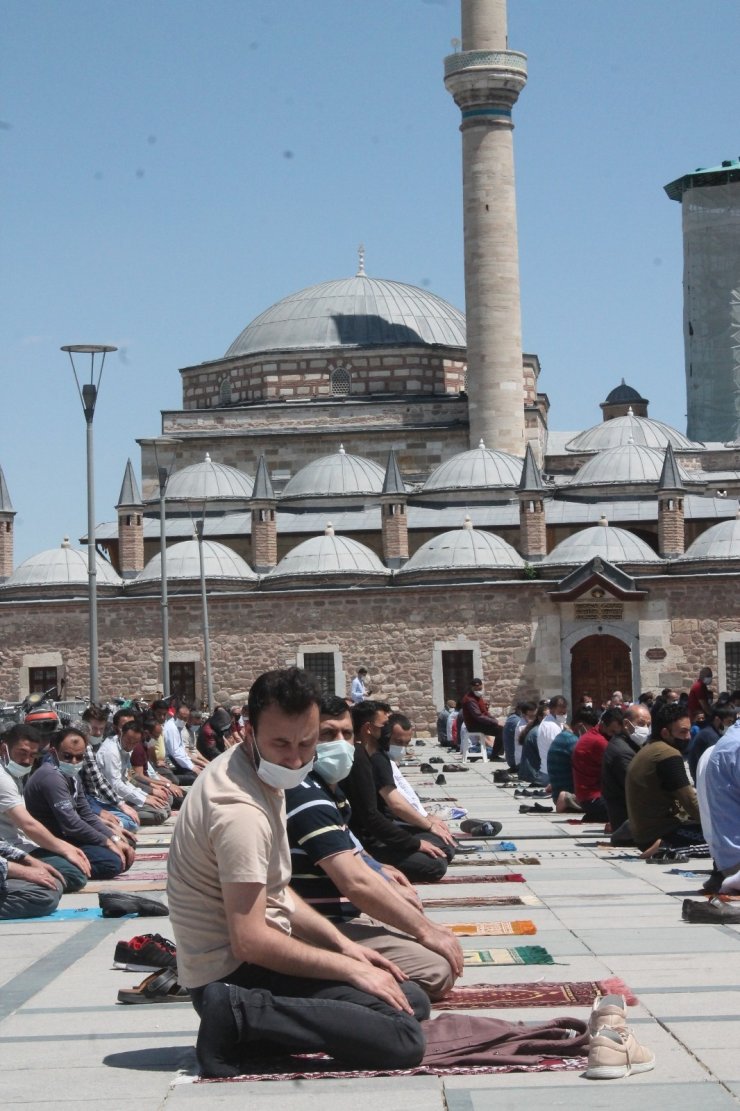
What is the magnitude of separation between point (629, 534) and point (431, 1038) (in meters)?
30.0

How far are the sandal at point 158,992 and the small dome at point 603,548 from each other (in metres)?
27.8

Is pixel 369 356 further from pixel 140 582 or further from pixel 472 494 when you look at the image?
pixel 140 582

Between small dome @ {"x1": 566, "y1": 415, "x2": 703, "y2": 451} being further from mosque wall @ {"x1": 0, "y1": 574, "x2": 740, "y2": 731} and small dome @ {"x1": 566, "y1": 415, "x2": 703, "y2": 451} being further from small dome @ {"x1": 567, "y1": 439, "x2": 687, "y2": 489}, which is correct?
mosque wall @ {"x1": 0, "y1": 574, "x2": 740, "y2": 731}

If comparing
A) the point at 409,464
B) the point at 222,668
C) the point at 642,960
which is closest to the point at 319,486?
the point at 409,464

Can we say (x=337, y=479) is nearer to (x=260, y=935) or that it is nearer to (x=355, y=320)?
(x=355, y=320)

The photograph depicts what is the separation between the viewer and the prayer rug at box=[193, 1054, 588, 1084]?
489 centimetres

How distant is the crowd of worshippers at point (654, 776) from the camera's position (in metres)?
8.33

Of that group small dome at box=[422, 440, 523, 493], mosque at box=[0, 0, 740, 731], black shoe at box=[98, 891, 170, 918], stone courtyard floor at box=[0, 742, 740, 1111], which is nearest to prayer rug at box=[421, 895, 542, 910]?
stone courtyard floor at box=[0, 742, 740, 1111]

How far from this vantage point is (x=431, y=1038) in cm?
516

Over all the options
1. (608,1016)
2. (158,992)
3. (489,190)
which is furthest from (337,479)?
(608,1016)

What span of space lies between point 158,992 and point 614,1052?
6.10 ft

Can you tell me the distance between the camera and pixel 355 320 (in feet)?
147

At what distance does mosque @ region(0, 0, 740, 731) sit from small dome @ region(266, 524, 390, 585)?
58 mm

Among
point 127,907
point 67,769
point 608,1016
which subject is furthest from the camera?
point 67,769
